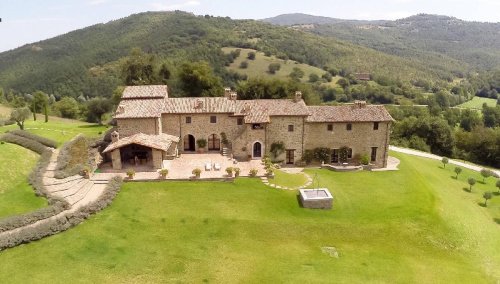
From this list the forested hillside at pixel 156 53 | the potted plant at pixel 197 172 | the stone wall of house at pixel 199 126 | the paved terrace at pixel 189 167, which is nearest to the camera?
the potted plant at pixel 197 172

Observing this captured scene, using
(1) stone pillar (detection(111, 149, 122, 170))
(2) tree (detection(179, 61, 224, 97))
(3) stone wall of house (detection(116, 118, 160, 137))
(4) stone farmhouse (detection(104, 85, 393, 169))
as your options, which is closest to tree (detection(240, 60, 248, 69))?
(2) tree (detection(179, 61, 224, 97))

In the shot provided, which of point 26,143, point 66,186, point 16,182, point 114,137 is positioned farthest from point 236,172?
point 26,143

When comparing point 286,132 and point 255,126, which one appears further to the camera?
point 286,132

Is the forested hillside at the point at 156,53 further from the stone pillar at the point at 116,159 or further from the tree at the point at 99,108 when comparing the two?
the stone pillar at the point at 116,159

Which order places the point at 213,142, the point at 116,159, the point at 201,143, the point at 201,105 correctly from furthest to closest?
the point at 213,142 → the point at 201,143 → the point at 201,105 → the point at 116,159

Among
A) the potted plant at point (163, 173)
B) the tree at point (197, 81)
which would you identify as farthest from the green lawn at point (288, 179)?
the tree at point (197, 81)

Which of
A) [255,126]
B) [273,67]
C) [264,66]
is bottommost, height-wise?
[255,126]

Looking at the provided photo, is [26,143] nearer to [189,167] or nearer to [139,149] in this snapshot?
[139,149]
